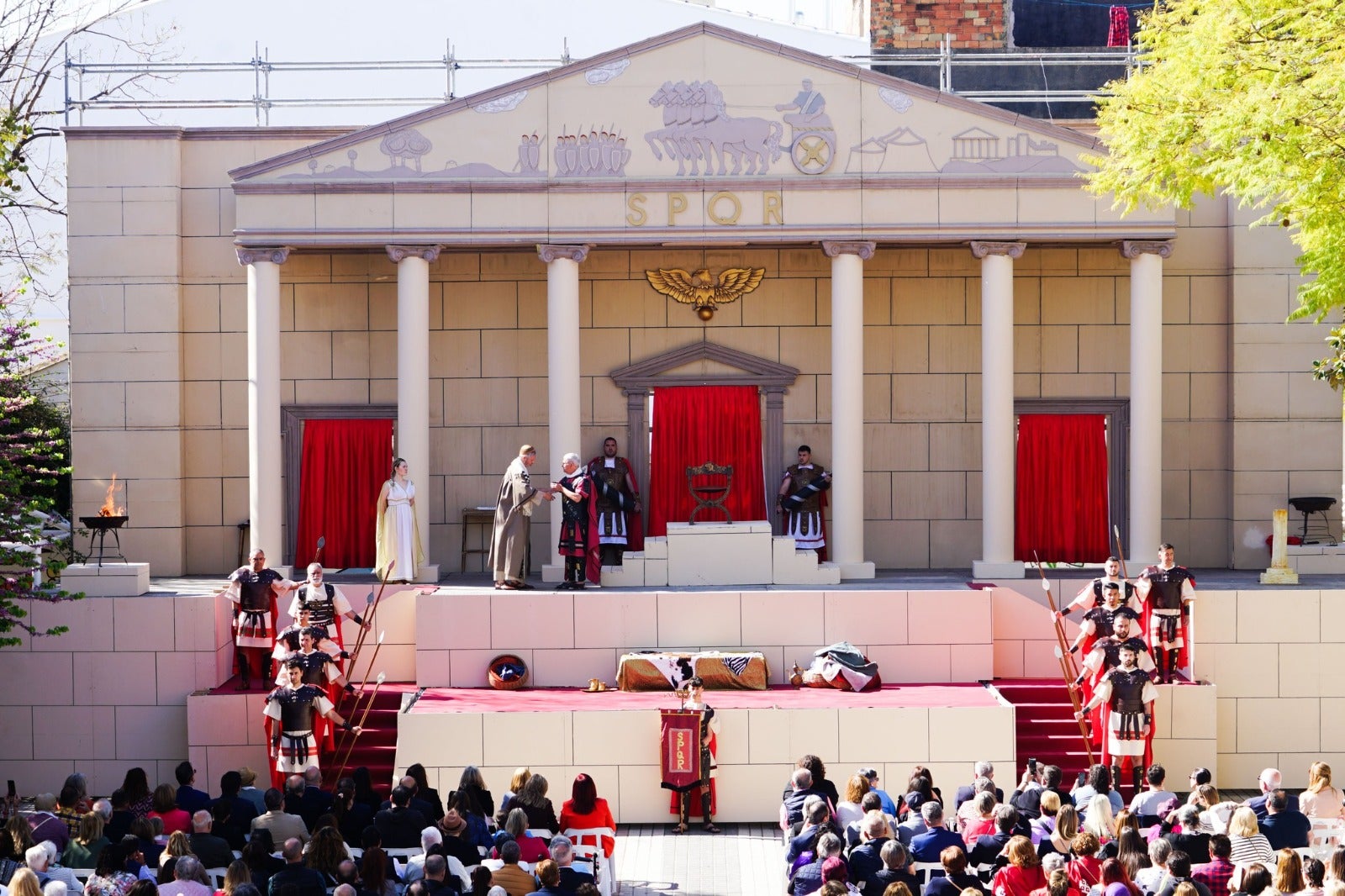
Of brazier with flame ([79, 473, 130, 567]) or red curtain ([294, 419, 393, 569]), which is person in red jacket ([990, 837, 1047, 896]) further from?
red curtain ([294, 419, 393, 569])

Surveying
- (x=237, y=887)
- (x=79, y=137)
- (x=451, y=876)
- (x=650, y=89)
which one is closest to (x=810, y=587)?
(x=650, y=89)

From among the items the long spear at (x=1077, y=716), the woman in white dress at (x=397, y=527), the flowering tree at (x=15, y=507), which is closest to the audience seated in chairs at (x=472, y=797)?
the flowering tree at (x=15, y=507)

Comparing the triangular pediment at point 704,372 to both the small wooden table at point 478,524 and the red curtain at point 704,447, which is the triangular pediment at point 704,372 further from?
the small wooden table at point 478,524

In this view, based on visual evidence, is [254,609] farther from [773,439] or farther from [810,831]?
[773,439]

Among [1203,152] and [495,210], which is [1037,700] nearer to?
[1203,152]

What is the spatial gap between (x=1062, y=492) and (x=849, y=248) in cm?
560

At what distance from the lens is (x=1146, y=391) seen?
22891mm

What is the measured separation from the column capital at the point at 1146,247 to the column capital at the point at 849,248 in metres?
3.78

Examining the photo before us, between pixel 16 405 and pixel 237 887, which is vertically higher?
pixel 16 405

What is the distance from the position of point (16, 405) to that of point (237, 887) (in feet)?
31.9

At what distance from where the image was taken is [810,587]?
835 inches

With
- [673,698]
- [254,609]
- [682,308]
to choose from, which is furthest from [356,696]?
[682,308]

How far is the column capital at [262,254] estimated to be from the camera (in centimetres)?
2289

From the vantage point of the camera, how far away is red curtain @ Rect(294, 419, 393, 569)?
80.9 feet
